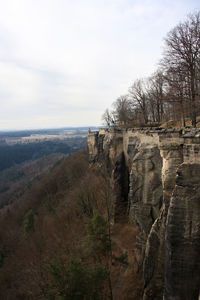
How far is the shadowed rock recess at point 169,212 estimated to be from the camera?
22.3 feet

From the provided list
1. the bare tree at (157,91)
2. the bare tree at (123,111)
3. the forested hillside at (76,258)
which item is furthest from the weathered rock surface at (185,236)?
the bare tree at (123,111)

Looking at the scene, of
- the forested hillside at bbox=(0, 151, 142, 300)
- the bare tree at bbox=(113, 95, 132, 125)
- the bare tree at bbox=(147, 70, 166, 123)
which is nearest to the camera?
the forested hillside at bbox=(0, 151, 142, 300)

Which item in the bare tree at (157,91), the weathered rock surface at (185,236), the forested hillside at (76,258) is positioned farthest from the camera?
the bare tree at (157,91)

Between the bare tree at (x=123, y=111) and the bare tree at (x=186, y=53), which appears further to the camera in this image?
the bare tree at (x=123, y=111)

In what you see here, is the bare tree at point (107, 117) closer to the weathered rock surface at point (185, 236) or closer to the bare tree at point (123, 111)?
the bare tree at point (123, 111)

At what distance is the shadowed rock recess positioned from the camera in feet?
22.3

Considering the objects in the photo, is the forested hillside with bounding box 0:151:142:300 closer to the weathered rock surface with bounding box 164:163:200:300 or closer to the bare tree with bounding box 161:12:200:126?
the weathered rock surface with bounding box 164:163:200:300

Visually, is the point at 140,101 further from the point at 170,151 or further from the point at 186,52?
the point at 170,151

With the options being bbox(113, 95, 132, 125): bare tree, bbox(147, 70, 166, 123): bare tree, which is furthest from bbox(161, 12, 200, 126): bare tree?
bbox(113, 95, 132, 125): bare tree

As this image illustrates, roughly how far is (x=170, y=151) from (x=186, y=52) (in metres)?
11.8

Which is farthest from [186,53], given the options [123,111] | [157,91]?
[123,111]

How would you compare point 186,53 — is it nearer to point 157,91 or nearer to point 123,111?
point 157,91

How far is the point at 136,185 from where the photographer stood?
13.1 meters

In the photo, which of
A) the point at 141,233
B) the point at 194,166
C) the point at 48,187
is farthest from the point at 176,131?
the point at 48,187
